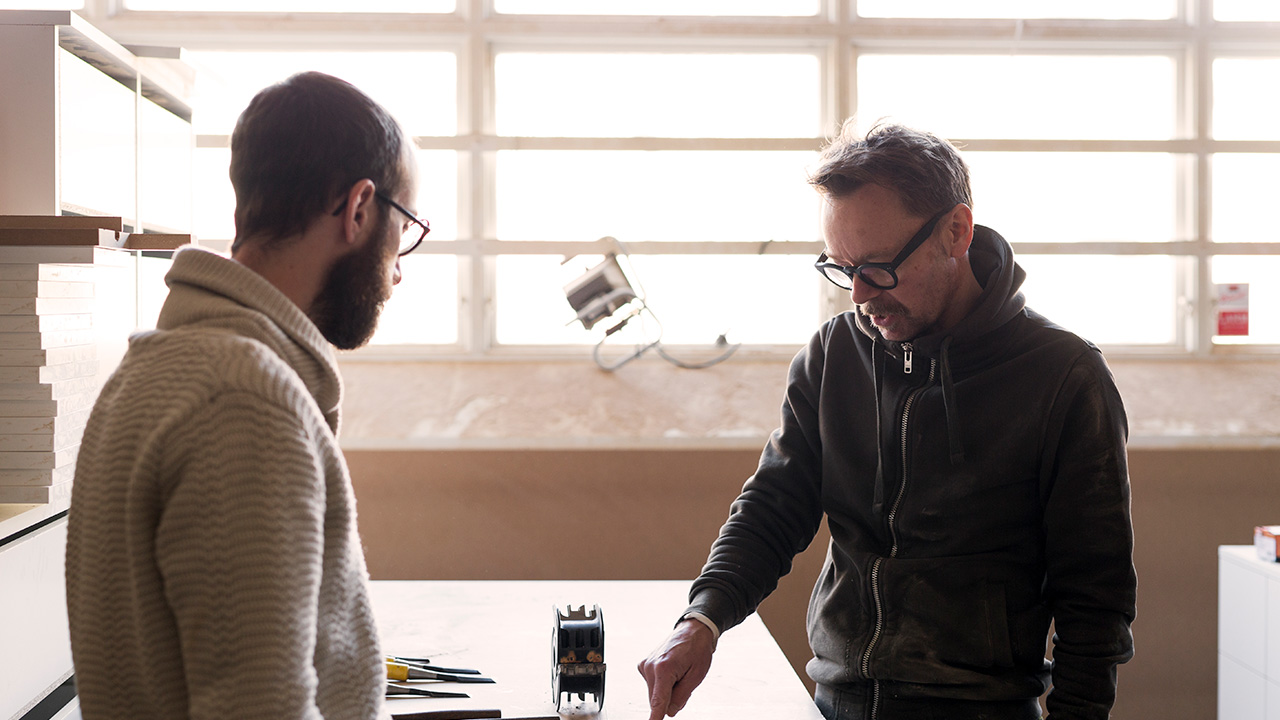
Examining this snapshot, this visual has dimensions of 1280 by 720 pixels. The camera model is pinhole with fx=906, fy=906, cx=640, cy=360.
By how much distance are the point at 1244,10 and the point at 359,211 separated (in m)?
3.73

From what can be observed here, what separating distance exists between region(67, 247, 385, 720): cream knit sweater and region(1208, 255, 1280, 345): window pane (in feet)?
11.6

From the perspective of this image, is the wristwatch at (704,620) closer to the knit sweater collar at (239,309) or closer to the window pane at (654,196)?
the knit sweater collar at (239,309)

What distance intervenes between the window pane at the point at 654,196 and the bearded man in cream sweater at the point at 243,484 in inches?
93.9

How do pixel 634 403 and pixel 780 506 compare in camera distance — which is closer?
pixel 780 506

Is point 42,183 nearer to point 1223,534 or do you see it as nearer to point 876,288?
point 876,288

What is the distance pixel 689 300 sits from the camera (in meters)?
3.30

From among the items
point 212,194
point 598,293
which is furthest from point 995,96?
point 212,194

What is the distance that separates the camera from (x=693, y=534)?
9.86 feet

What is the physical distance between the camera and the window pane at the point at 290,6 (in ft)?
10.4

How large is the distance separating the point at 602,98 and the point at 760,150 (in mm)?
610

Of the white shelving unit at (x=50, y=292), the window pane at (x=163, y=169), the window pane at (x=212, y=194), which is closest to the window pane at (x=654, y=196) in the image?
the window pane at (x=212, y=194)

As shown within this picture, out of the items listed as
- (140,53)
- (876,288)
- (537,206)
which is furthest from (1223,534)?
(140,53)

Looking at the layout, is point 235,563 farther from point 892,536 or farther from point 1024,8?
point 1024,8

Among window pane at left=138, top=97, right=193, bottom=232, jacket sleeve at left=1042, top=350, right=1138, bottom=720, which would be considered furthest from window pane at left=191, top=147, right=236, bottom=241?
jacket sleeve at left=1042, top=350, right=1138, bottom=720
